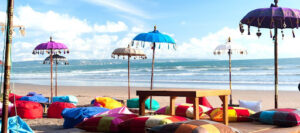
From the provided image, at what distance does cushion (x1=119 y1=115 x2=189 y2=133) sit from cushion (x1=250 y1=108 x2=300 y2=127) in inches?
68.6

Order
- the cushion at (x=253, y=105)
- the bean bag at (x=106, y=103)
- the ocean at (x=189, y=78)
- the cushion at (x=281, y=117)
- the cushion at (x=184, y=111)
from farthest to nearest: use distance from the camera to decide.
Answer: the ocean at (x=189, y=78) → the bean bag at (x=106, y=103) → the cushion at (x=253, y=105) → the cushion at (x=184, y=111) → the cushion at (x=281, y=117)

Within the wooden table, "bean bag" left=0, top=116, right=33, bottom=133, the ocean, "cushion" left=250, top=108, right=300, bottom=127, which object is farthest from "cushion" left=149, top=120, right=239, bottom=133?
"bean bag" left=0, top=116, right=33, bottom=133

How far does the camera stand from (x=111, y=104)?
9250 millimetres

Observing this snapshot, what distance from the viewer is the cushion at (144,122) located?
4.43 m

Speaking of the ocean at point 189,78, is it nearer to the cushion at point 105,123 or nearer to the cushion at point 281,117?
the cushion at point 105,123

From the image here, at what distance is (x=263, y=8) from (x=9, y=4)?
4.90 metres

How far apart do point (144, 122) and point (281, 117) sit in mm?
2249

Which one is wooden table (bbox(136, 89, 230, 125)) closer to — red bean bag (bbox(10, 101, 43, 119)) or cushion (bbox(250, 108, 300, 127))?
cushion (bbox(250, 108, 300, 127))

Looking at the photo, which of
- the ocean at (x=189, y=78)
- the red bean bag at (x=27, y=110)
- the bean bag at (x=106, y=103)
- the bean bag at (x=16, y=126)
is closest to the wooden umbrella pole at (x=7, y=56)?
the ocean at (x=189, y=78)

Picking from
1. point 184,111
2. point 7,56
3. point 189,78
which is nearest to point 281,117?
point 184,111

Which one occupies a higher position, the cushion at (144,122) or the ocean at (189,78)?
the cushion at (144,122)

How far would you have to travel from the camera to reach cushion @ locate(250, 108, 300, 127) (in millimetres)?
5484

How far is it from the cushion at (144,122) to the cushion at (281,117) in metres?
1.74

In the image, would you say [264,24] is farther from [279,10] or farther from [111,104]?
[111,104]
